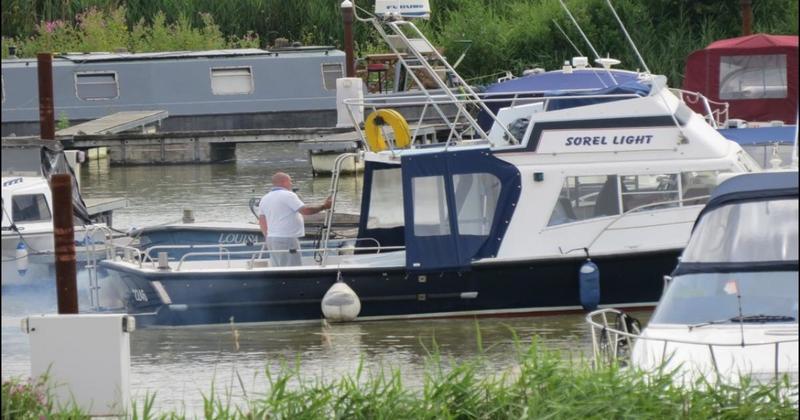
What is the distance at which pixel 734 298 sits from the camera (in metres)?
11.6

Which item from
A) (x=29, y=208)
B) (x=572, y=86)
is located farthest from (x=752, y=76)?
(x=29, y=208)

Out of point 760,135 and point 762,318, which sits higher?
point 760,135

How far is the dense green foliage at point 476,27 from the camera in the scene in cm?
4150

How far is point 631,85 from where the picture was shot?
681 inches

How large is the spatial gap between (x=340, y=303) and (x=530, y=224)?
2278 mm

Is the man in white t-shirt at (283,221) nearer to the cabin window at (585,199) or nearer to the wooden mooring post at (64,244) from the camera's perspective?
the cabin window at (585,199)

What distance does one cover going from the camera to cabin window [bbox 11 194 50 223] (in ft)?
65.2

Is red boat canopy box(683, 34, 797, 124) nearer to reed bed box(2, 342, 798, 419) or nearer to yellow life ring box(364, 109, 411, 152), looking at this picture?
yellow life ring box(364, 109, 411, 152)

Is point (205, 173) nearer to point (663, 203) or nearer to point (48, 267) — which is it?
point (48, 267)

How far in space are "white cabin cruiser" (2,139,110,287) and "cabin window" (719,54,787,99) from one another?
11279 millimetres

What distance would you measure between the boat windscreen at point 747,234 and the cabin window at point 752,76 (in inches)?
545

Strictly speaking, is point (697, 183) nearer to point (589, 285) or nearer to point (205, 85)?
point (589, 285)

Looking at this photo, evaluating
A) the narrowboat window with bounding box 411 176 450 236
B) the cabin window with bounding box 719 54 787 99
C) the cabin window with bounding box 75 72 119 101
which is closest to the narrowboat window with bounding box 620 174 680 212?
the narrowboat window with bounding box 411 176 450 236

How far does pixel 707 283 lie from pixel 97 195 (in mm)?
22757
